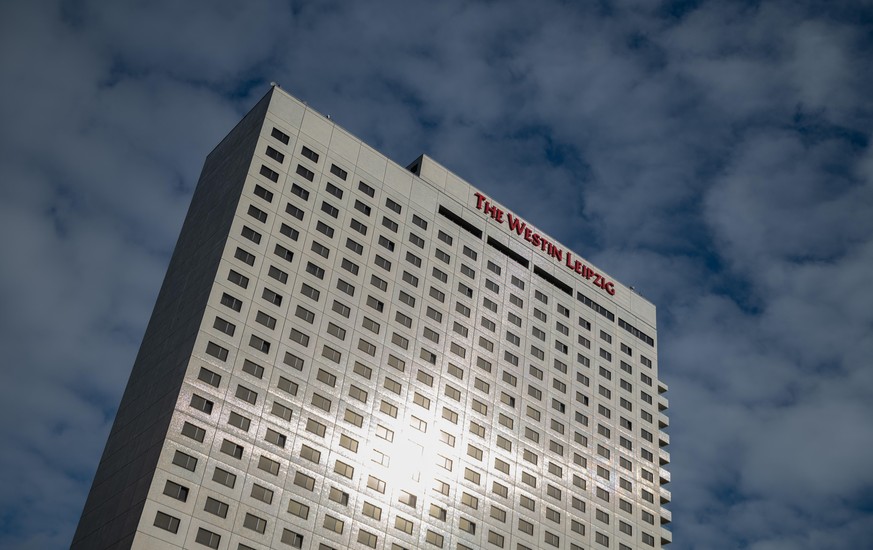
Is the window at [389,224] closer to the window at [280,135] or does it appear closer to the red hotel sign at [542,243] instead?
the window at [280,135]

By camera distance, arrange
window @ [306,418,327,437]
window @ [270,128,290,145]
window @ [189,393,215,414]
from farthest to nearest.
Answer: window @ [270,128,290,145], window @ [306,418,327,437], window @ [189,393,215,414]

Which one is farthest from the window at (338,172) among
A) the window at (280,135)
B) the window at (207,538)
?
the window at (207,538)

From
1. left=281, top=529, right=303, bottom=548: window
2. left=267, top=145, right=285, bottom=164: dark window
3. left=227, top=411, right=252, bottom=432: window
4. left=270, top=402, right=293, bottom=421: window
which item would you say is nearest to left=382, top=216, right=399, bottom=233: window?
left=267, top=145, right=285, bottom=164: dark window

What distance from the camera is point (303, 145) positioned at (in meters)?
83.6

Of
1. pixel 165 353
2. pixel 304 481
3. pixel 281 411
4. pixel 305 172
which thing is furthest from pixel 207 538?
pixel 305 172

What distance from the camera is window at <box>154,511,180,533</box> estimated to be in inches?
2397

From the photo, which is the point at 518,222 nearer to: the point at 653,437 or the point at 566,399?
the point at 566,399

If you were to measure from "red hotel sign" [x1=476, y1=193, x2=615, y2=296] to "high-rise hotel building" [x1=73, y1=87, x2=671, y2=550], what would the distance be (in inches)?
15.0

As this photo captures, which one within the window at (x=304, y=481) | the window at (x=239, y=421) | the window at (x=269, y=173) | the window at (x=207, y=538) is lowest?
the window at (x=207, y=538)

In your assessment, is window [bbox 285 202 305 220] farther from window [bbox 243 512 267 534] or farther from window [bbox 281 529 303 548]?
window [bbox 281 529 303 548]

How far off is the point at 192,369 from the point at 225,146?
27.9 m

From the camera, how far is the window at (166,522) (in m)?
60.9

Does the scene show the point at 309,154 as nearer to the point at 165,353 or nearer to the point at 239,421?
the point at 165,353

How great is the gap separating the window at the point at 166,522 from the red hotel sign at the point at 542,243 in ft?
151
